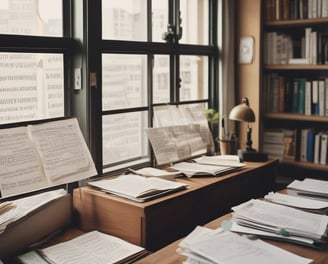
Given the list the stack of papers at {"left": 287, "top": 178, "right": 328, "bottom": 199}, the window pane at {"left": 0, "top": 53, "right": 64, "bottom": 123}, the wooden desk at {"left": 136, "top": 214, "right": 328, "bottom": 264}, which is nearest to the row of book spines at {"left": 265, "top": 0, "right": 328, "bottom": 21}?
the stack of papers at {"left": 287, "top": 178, "right": 328, "bottom": 199}

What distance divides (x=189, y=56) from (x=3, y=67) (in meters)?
1.63

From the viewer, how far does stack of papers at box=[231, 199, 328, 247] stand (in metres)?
1.81

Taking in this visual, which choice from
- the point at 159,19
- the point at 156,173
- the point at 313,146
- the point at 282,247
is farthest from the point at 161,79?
the point at 282,247

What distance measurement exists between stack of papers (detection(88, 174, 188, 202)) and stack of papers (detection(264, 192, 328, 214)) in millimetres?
518

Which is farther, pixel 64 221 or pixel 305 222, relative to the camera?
pixel 64 221

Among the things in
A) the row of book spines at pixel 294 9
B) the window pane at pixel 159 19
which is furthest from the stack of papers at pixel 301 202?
the row of book spines at pixel 294 9

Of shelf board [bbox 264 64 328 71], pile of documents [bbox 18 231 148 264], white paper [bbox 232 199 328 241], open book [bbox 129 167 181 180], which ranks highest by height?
shelf board [bbox 264 64 328 71]

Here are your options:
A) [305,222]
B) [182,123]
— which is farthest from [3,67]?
[305,222]

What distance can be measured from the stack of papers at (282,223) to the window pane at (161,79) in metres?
1.36

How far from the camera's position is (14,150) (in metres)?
2.13

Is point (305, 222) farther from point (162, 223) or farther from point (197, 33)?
point (197, 33)

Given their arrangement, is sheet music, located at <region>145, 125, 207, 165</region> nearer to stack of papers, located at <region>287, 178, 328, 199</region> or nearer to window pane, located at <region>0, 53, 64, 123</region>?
window pane, located at <region>0, 53, 64, 123</region>

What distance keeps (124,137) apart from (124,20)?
0.74m

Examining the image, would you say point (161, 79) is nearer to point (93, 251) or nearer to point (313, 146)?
point (313, 146)
